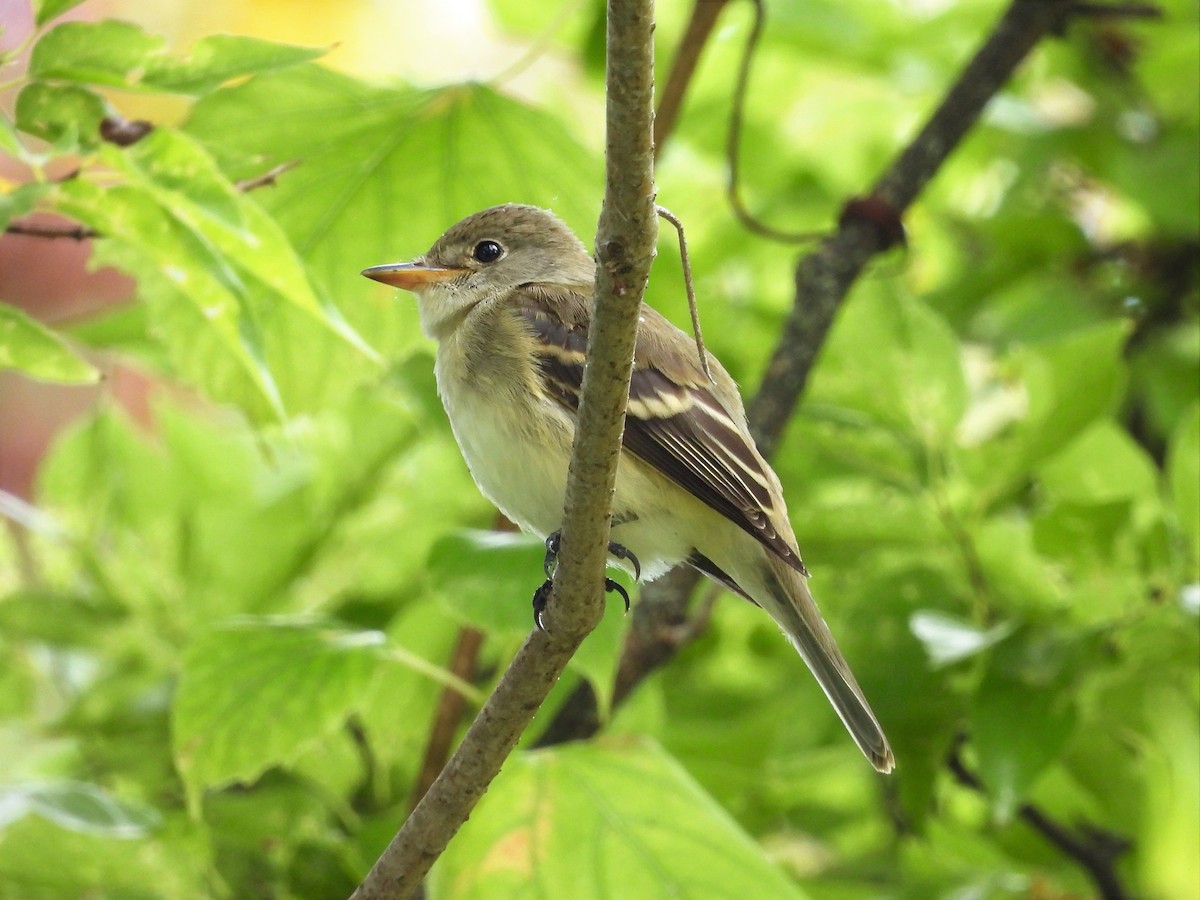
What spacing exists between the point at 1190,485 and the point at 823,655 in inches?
24.9

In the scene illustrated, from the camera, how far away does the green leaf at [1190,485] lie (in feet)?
6.93

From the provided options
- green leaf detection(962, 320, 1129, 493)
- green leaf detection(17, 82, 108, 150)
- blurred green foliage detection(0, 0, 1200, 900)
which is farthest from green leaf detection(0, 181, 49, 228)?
green leaf detection(962, 320, 1129, 493)

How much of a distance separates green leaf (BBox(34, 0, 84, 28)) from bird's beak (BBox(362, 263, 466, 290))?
2.23 ft

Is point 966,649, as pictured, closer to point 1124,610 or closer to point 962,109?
point 1124,610

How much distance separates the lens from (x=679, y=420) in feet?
7.18

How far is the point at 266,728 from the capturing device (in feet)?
6.56

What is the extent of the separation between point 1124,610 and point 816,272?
89cm

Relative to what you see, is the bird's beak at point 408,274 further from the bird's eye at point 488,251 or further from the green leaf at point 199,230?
the green leaf at point 199,230

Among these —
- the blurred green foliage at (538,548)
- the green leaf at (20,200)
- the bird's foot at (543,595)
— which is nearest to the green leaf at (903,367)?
the blurred green foliage at (538,548)

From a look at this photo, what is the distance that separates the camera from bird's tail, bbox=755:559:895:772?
2.01 m

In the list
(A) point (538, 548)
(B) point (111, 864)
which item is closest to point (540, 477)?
(A) point (538, 548)

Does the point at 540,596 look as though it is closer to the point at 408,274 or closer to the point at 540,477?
the point at 540,477

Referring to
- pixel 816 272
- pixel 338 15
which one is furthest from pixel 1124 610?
pixel 338 15

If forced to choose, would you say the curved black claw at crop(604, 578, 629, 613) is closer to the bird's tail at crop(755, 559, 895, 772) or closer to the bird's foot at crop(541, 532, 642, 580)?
the bird's foot at crop(541, 532, 642, 580)
